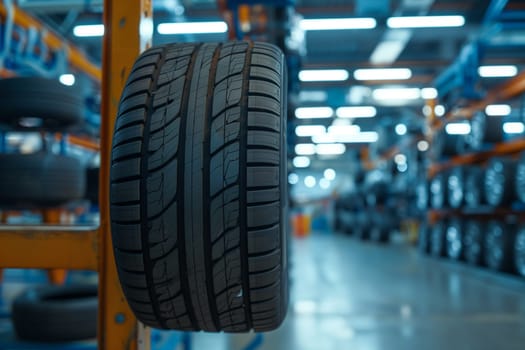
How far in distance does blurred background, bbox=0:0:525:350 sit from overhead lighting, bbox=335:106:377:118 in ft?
9.37

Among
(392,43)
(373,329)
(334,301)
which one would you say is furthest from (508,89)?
(373,329)

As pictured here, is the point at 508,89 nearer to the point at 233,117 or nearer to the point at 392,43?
the point at 392,43

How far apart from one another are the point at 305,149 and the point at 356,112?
7383 millimetres

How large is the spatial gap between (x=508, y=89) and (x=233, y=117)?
4.59 m

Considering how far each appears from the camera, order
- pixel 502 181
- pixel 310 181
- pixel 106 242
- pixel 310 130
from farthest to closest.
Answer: pixel 310 181, pixel 310 130, pixel 502 181, pixel 106 242

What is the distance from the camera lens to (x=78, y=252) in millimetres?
988

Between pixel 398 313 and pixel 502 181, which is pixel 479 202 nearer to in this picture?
pixel 502 181

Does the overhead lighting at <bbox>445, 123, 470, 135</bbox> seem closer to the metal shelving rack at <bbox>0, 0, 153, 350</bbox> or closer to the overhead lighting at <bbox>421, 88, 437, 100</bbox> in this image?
the overhead lighting at <bbox>421, 88, 437, 100</bbox>

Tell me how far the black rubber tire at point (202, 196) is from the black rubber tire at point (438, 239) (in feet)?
18.5

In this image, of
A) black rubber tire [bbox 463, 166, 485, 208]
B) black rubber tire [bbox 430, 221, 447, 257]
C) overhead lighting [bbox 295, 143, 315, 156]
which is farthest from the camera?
overhead lighting [bbox 295, 143, 315, 156]

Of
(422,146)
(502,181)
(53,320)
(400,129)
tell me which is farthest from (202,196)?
(400,129)

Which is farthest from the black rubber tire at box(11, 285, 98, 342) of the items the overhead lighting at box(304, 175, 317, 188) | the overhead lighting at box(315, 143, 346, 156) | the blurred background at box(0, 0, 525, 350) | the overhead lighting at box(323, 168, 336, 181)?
the overhead lighting at box(304, 175, 317, 188)

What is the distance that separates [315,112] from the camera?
13.6 meters

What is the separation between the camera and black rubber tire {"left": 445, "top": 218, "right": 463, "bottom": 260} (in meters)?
5.40
